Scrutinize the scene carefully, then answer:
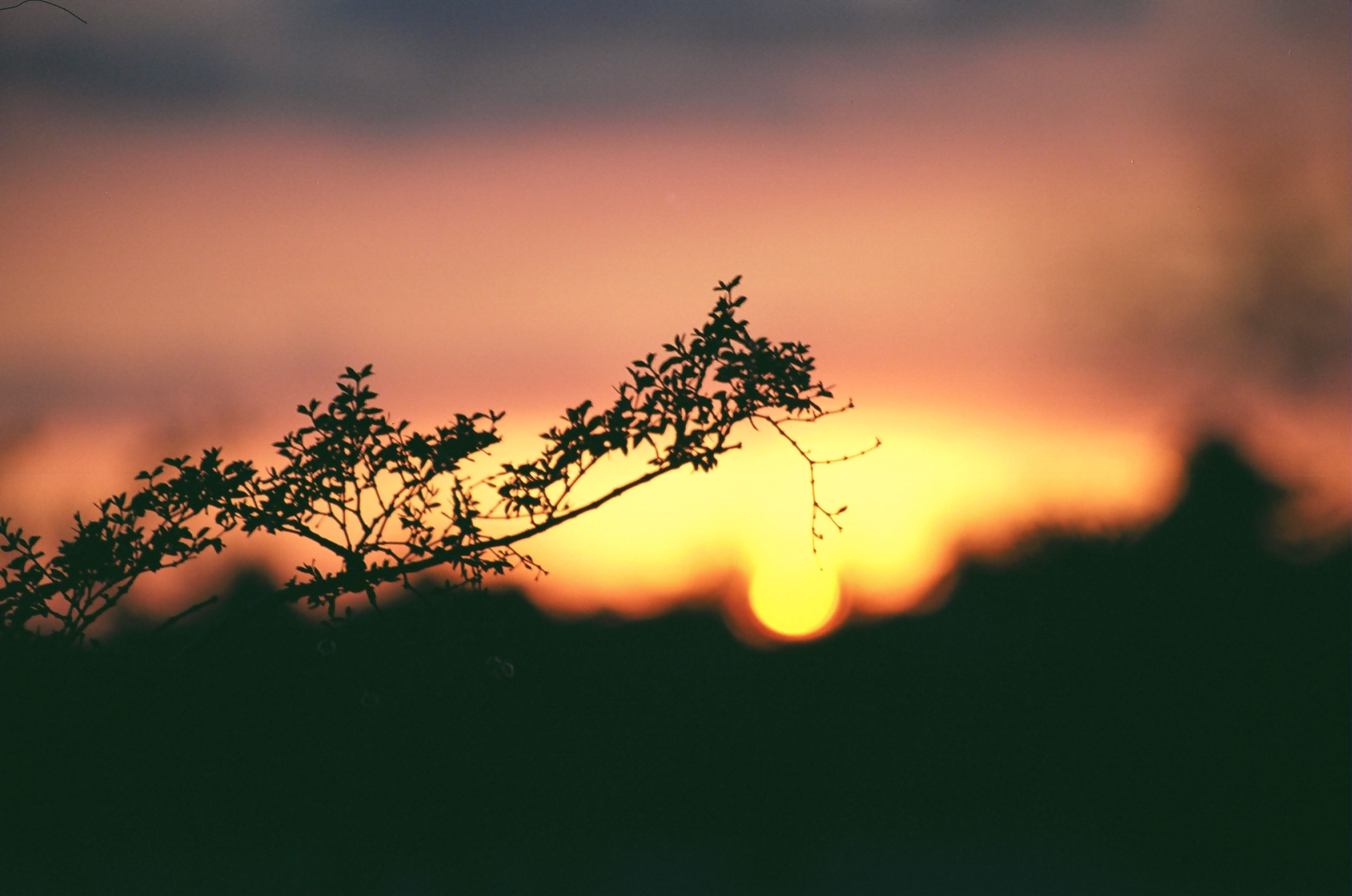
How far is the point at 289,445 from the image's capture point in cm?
545

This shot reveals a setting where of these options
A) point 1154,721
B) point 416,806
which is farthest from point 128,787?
point 1154,721

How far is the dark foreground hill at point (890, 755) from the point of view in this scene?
31.9 meters

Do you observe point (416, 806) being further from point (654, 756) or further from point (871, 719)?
point (871, 719)

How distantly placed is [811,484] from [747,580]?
1807 inches

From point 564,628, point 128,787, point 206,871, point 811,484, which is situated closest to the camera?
point 811,484

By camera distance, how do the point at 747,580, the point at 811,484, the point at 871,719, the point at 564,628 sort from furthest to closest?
the point at 747,580
the point at 564,628
the point at 871,719
the point at 811,484

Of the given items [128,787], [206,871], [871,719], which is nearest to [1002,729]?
[871,719]

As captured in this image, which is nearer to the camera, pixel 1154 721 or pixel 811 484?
pixel 811 484

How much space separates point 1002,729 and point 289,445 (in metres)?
37.8

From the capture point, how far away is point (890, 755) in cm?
4072

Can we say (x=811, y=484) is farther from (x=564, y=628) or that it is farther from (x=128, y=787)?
(x=564, y=628)

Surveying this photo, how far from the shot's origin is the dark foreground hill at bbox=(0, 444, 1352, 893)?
31938mm

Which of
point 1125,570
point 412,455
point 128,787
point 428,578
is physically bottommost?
point 128,787

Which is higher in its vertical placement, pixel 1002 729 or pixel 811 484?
pixel 1002 729
